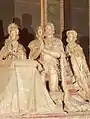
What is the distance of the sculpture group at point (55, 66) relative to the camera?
9.69 meters

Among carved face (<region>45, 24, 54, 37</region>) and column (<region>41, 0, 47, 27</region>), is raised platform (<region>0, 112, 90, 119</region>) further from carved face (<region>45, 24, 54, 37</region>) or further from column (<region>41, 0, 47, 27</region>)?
column (<region>41, 0, 47, 27</region>)

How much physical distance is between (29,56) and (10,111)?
1377mm

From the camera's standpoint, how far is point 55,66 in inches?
391

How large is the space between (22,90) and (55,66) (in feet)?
3.37

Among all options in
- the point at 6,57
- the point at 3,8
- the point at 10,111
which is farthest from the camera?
the point at 3,8

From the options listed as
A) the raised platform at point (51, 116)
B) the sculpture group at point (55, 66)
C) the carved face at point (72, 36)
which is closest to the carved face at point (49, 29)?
the sculpture group at point (55, 66)

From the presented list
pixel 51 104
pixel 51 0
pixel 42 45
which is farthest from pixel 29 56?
pixel 51 0

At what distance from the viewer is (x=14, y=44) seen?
384 inches

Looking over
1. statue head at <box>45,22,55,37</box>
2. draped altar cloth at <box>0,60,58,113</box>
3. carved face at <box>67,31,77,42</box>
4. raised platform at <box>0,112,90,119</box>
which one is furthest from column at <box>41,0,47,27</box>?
raised platform at <box>0,112,90,119</box>

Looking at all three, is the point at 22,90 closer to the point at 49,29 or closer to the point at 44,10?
the point at 49,29

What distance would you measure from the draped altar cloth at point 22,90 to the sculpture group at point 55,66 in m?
0.11

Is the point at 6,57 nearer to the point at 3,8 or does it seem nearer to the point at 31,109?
the point at 31,109

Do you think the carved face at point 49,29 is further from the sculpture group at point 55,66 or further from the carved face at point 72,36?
the carved face at point 72,36

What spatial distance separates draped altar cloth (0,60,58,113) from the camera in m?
9.01
